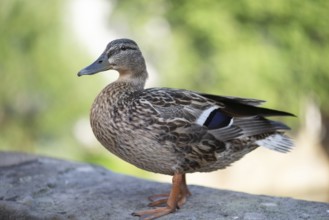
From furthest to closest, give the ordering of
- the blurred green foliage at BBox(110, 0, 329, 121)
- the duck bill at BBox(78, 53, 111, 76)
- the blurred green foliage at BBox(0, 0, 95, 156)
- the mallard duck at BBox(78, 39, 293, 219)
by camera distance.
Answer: the blurred green foliage at BBox(0, 0, 95, 156) → the blurred green foliage at BBox(110, 0, 329, 121) → the duck bill at BBox(78, 53, 111, 76) → the mallard duck at BBox(78, 39, 293, 219)

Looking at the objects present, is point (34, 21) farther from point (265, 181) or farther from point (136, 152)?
point (136, 152)

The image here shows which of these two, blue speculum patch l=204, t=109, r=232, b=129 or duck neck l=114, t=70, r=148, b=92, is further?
duck neck l=114, t=70, r=148, b=92

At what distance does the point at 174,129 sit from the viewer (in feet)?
10.6

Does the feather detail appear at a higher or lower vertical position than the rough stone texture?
higher

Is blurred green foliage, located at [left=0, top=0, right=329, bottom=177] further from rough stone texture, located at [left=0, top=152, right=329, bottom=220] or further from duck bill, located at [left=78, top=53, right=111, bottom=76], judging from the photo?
duck bill, located at [left=78, top=53, right=111, bottom=76]

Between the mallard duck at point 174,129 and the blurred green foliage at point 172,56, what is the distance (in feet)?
17.5

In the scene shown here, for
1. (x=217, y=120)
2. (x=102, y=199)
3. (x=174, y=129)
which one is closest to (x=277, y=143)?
(x=217, y=120)

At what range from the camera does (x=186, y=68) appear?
9.27 metres

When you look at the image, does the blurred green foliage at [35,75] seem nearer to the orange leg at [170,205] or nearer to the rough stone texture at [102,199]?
the rough stone texture at [102,199]

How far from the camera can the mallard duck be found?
323 centimetres

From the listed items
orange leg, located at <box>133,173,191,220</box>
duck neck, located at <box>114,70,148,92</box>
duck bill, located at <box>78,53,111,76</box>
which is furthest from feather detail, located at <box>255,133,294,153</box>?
duck bill, located at <box>78,53,111,76</box>

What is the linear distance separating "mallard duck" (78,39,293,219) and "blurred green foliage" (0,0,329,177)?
5322 mm

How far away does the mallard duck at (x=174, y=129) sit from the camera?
127 inches

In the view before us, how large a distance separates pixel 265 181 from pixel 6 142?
15.0ft
